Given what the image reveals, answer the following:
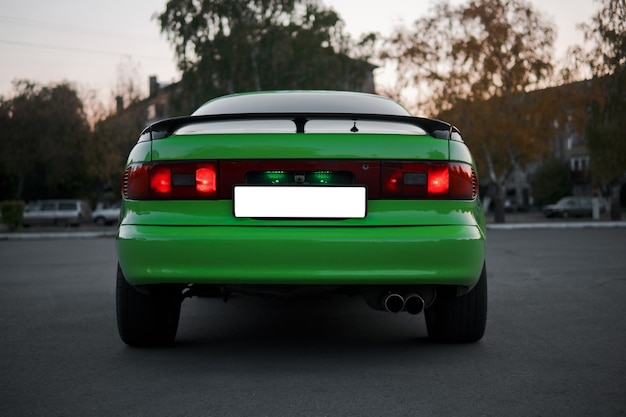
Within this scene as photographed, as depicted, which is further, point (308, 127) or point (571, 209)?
point (571, 209)

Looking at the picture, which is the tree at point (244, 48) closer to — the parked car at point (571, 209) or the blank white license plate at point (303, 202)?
the parked car at point (571, 209)

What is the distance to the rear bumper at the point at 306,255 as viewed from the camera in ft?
10.7

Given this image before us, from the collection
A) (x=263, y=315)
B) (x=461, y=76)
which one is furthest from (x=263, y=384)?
(x=461, y=76)

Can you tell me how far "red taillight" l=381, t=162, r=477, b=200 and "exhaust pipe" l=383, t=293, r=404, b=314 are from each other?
505 mm

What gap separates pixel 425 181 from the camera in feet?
11.2

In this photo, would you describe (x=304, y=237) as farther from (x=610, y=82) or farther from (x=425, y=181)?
(x=610, y=82)

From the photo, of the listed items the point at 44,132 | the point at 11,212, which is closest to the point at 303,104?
the point at 11,212

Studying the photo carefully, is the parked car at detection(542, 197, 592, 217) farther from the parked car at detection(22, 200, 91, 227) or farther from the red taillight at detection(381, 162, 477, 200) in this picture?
the red taillight at detection(381, 162, 477, 200)

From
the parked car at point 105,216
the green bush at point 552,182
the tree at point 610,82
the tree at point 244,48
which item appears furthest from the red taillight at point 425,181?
the green bush at point 552,182

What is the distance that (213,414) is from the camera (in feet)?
9.13

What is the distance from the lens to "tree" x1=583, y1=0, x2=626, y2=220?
24.9 m

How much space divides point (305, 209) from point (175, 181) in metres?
0.65

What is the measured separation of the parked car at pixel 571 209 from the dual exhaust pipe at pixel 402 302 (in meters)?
43.8

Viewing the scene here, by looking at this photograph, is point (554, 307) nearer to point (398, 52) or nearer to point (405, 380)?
point (405, 380)
